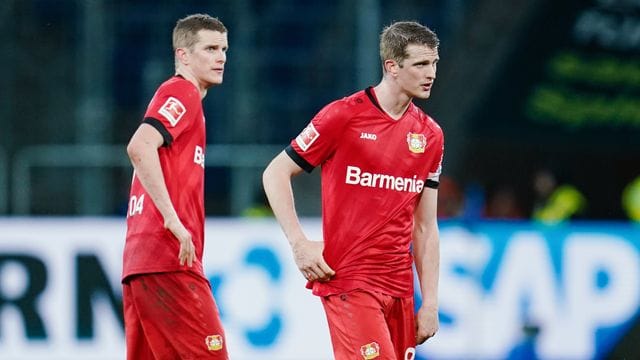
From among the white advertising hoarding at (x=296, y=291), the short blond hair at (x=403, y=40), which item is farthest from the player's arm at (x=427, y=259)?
the white advertising hoarding at (x=296, y=291)

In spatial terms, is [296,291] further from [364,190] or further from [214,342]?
[364,190]

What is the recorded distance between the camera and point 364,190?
616cm

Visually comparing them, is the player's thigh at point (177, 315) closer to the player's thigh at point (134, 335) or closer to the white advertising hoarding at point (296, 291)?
the player's thigh at point (134, 335)

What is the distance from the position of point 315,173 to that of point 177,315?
9.21 meters

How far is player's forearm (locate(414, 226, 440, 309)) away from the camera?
6.31m

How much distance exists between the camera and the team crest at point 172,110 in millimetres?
6344

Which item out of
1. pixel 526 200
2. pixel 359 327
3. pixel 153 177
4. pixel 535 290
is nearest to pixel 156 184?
pixel 153 177

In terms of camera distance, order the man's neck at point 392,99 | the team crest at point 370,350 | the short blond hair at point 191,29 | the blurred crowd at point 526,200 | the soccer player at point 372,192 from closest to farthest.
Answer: the team crest at point 370,350 → the soccer player at point 372,192 → the man's neck at point 392,99 → the short blond hair at point 191,29 → the blurred crowd at point 526,200

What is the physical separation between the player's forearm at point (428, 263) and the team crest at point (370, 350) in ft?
1.36

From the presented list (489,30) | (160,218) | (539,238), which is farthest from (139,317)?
(489,30)

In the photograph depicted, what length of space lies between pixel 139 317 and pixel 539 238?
464cm

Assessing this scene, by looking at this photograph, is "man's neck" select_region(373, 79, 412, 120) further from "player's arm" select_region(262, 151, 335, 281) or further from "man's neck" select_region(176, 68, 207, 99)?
"man's neck" select_region(176, 68, 207, 99)

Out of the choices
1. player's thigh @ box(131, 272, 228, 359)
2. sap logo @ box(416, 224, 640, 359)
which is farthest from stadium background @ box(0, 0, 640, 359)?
player's thigh @ box(131, 272, 228, 359)

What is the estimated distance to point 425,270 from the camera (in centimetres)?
634
